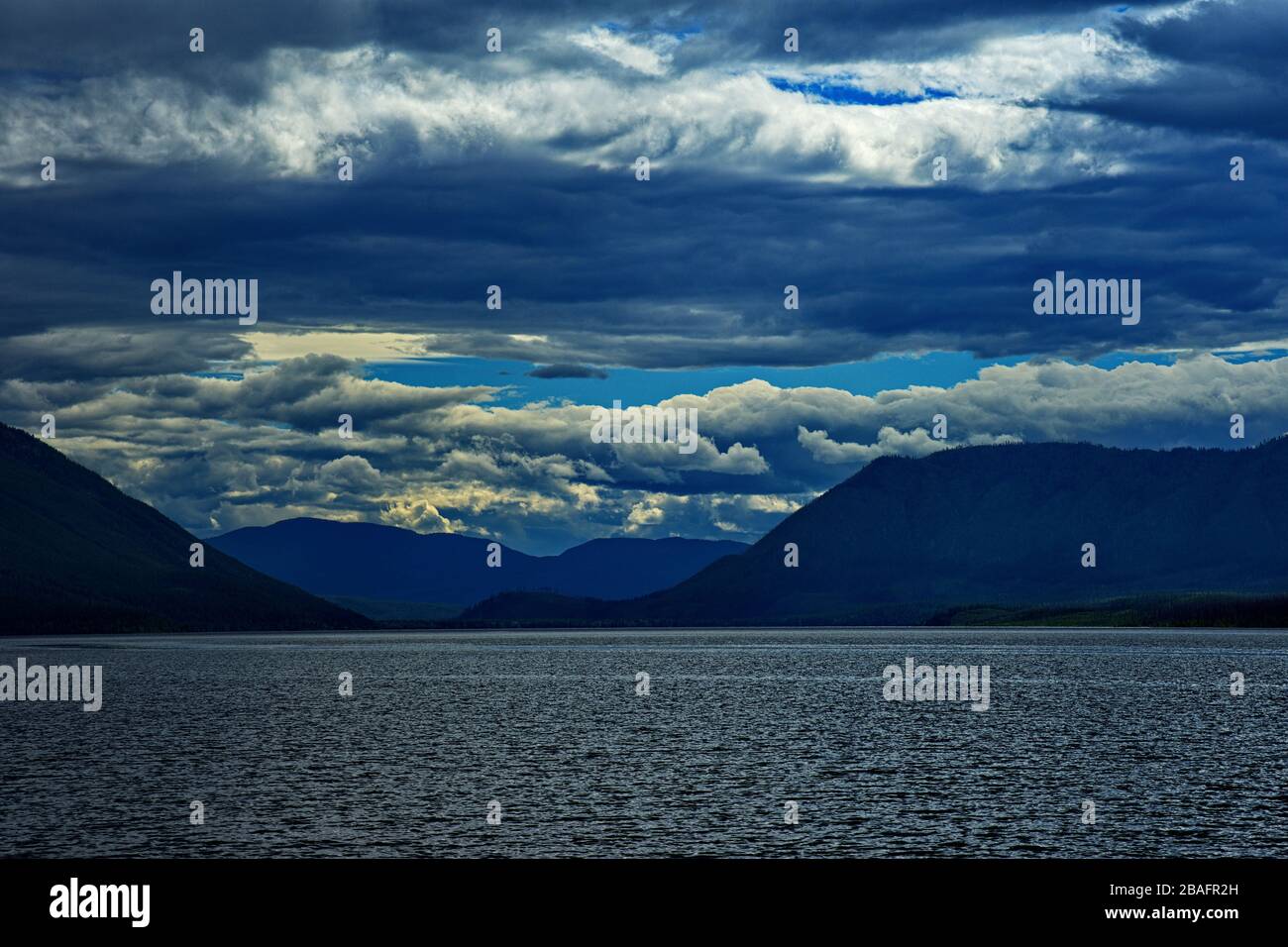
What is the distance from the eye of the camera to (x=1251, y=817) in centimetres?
8225

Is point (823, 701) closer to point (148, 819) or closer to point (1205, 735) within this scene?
point (1205, 735)

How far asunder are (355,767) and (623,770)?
821 inches
